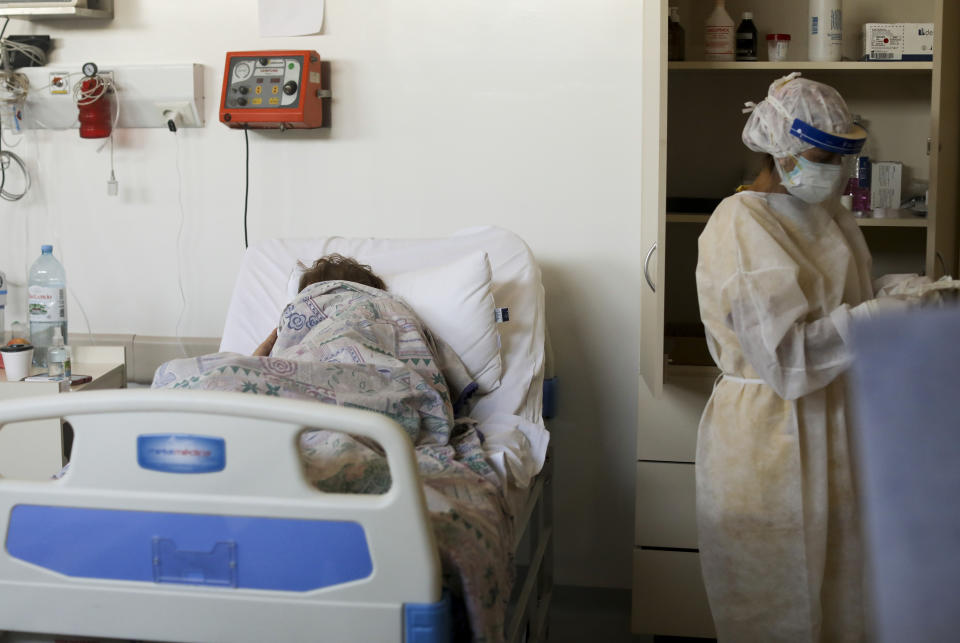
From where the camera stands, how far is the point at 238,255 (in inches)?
114

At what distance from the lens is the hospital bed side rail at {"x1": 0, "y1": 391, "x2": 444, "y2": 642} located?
1.29 metres

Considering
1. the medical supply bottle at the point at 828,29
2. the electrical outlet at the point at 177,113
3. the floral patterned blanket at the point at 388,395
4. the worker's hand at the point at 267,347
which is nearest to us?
the floral patterned blanket at the point at 388,395

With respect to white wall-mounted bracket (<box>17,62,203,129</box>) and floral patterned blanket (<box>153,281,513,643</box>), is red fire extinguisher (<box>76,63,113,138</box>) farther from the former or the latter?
floral patterned blanket (<box>153,281,513,643</box>)

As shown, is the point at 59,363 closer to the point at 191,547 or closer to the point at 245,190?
the point at 245,190

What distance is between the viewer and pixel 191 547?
4.40 feet

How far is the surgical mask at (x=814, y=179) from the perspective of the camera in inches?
77.7

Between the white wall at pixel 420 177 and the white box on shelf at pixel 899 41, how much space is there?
609 millimetres

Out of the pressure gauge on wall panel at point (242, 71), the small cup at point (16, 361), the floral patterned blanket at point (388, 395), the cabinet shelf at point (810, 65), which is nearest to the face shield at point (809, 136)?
the cabinet shelf at point (810, 65)

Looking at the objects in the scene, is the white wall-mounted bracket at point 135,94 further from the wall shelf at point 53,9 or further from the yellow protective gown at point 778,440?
the yellow protective gown at point 778,440

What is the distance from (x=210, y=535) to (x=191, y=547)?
0.03m

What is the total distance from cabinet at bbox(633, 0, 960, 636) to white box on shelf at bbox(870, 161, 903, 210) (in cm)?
8

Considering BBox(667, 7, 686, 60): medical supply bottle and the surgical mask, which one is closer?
the surgical mask

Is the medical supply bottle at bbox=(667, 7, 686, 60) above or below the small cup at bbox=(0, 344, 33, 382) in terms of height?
above

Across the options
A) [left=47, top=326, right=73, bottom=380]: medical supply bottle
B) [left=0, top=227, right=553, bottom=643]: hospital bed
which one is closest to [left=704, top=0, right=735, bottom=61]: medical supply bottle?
[left=0, top=227, right=553, bottom=643]: hospital bed
